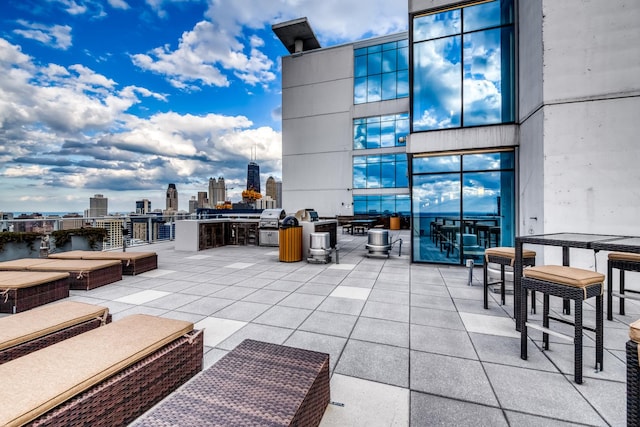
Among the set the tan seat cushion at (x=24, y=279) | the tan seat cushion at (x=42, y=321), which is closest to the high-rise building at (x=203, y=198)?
the tan seat cushion at (x=24, y=279)

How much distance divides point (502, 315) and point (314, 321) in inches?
96.8

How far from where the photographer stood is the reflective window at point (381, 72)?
2131cm

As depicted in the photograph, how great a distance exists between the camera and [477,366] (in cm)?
229

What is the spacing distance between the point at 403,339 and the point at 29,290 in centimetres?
489

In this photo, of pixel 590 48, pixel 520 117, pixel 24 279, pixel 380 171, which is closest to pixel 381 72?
pixel 380 171

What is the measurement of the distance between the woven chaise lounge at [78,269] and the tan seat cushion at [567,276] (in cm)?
616

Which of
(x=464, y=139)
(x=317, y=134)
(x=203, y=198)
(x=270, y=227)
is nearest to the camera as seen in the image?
(x=464, y=139)

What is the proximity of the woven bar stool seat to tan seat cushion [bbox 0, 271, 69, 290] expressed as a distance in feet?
19.3

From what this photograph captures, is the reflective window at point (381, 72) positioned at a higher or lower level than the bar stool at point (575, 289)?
higher

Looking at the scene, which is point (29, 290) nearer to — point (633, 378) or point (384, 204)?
point (633, 378)

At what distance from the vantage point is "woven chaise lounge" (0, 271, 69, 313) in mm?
3445

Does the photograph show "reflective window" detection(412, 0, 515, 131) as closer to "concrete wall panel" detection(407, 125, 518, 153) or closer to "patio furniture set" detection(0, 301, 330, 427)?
"concrete wall panel" detection(407, 125, 518, 153)

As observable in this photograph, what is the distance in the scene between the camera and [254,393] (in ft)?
4.31

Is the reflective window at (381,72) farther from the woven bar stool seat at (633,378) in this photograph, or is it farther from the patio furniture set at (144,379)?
the patio furniture set at (144,379)
